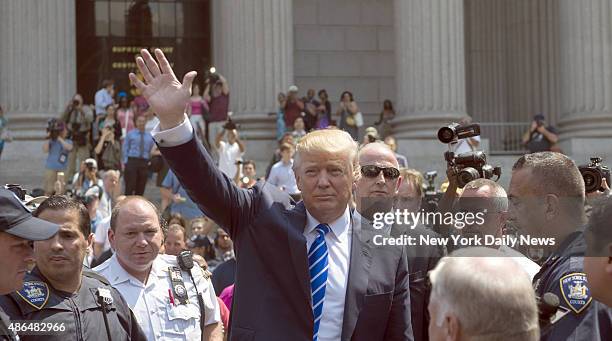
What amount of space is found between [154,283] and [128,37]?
23264 millimetres

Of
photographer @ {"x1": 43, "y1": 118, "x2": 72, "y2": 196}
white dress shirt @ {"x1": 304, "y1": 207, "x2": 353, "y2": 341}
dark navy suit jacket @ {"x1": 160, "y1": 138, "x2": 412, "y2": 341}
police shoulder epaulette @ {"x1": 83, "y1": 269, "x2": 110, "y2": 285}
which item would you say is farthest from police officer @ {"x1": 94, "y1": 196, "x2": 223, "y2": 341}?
photographer @ {"x1": 43, "y1": 118, "x2": 72, "y2": 196}

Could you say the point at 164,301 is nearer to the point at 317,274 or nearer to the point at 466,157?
the point at 317,274

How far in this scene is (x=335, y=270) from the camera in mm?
5078

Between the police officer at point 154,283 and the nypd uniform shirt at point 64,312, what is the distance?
0.51 meters

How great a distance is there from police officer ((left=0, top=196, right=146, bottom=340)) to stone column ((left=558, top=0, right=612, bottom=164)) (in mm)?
17498

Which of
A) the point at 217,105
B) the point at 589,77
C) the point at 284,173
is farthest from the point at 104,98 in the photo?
the point at 589,77

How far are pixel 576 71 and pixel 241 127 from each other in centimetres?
682

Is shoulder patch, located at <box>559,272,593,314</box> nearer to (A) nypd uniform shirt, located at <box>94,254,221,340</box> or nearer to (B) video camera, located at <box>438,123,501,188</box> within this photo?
(B) video camera, located at <box>438,123,501,188</box>

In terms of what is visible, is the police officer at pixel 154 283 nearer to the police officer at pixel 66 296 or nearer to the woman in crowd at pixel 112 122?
the police officer at pixel 66 296

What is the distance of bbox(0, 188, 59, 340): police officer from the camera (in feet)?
15.8

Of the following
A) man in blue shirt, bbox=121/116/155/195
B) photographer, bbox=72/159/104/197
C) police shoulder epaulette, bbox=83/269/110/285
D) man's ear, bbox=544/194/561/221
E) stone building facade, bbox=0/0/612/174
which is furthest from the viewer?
stone building facade, bbox=0/0/612/174

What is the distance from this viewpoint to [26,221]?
4945 mm

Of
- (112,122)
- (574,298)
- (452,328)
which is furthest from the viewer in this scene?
(112,122)

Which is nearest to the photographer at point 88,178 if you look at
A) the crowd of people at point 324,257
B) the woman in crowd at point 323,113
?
the woman in crowd at point 323,113
